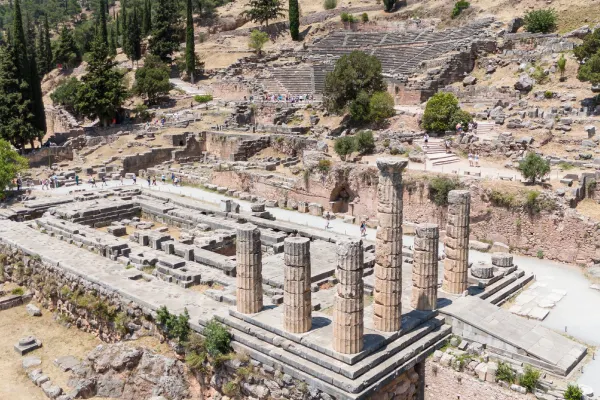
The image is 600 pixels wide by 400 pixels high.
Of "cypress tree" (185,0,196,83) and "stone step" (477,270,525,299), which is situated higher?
"cypress tree" (185,0,196,83)

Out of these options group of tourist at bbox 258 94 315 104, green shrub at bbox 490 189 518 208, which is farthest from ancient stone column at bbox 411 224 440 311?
group of tourist at bbox 258 94 315 104

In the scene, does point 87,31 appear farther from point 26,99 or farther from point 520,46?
point 520,46

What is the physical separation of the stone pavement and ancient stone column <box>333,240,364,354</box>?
388cm

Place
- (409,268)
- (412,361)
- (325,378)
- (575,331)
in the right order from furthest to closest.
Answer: (409,268), (575,331), (412,361), (325,378)

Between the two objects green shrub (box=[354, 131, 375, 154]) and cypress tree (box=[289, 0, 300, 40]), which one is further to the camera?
cypress tree (box=[289, 0, 300, 40])

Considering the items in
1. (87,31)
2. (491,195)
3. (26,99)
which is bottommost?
(491,195)

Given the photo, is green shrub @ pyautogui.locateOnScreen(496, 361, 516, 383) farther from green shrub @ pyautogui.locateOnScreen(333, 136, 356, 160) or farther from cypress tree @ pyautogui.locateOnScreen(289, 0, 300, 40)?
cypress tree @ pyautogui.locateOnScreen(289, 0, 300, 40)

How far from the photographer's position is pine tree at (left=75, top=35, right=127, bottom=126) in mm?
48781

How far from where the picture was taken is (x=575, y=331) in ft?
54.9

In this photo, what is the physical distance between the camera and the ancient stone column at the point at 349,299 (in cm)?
1325

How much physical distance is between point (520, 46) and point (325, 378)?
139ft

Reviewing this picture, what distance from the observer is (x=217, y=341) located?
49.4 ft

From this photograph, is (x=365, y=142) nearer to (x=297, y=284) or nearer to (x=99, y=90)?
(x=297, y=284)

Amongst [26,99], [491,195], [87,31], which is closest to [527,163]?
[491,195]
